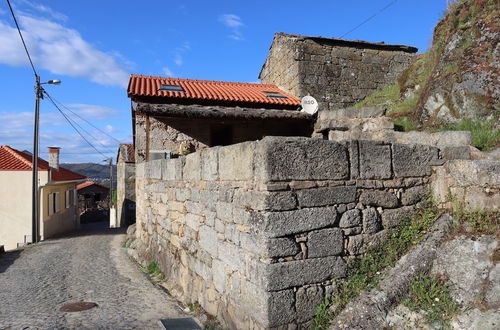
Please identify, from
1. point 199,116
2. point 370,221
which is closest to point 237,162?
point 370,221

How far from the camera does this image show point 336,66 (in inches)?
482

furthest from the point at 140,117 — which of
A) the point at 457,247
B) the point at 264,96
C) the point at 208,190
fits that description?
the point at 457,247

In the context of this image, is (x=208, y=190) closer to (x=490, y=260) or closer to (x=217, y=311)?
(x=217, y=311)

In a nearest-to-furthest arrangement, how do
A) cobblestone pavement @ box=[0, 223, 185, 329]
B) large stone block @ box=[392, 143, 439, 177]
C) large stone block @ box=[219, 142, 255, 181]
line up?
large stone block @ box=[219, 142, 255, 181] < large stone block @ box=[392, 143, 439, 177] < cobblestone pavement @ box=[0, 223, 185, 329]

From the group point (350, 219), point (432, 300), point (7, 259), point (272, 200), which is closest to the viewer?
point (432, 300)

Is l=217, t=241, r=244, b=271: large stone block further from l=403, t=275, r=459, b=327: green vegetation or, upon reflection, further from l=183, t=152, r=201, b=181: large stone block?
l=403, t=275, r=459, b=327: green vegetation

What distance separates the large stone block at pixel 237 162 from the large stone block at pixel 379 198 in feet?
3.37

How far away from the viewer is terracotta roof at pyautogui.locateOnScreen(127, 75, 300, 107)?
10242 millimetres

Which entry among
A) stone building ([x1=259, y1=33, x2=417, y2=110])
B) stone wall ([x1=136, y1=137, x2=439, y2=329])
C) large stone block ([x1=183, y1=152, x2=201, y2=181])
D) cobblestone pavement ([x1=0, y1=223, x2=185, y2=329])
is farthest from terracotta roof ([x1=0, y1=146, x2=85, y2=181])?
stone wall ([x1=136, y1=137, x2=439, y2=329])

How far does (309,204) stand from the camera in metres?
3.01

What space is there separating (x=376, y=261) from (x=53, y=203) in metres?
15.9

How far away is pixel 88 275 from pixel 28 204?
31.3ft

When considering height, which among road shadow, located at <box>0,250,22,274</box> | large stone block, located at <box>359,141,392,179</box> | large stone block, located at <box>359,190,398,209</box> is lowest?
road shadow, located at <box>0,250,22,274</box>

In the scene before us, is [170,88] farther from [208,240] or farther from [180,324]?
[180,324]
